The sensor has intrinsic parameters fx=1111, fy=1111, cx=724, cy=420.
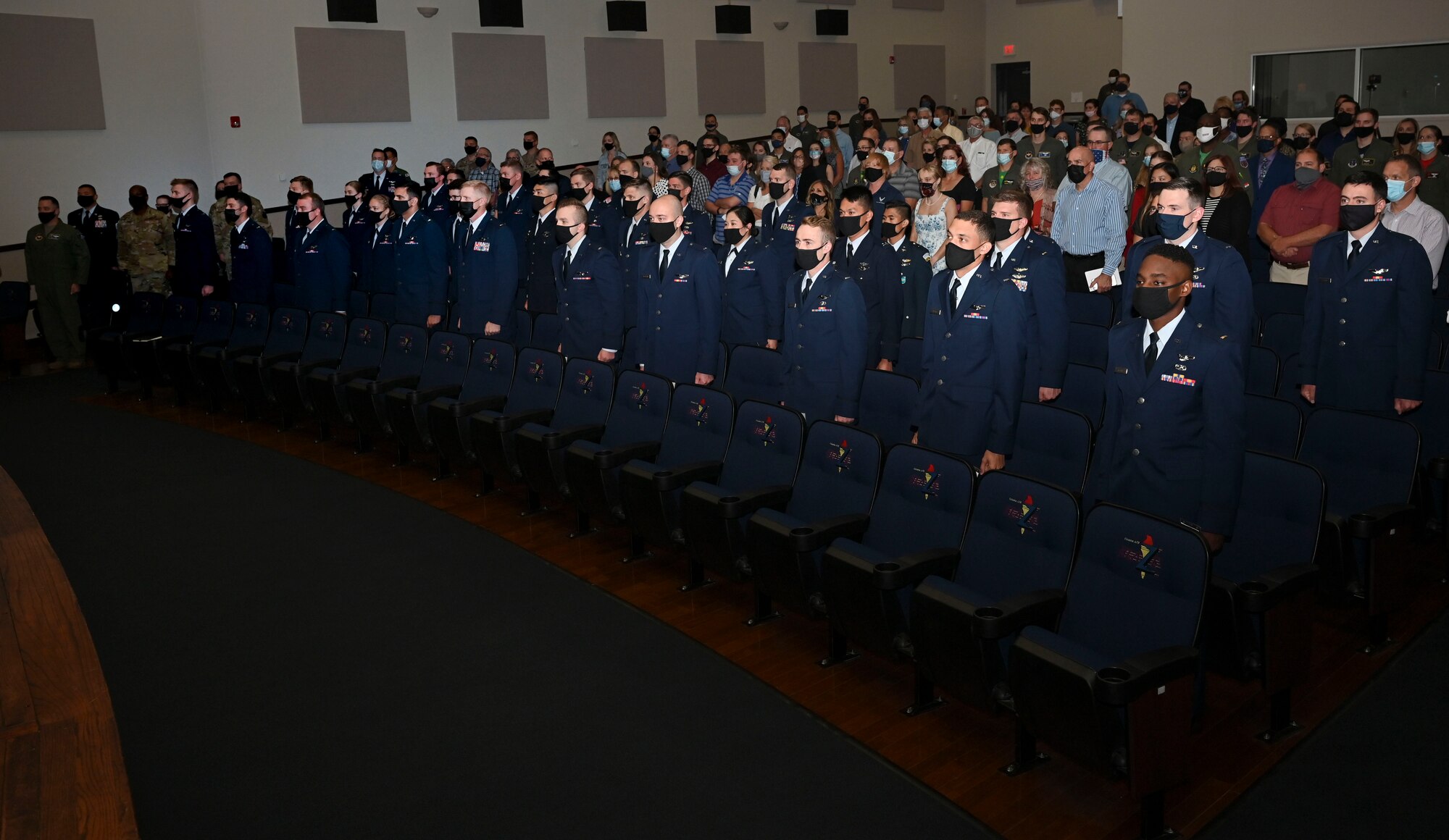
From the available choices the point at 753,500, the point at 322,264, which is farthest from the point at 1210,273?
the point at 322,264

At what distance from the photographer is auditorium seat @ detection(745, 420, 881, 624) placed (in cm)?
403

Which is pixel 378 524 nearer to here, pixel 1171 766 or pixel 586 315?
pixel 586 315

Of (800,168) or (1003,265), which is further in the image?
(800,168)

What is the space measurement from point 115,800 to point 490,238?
5.27 m

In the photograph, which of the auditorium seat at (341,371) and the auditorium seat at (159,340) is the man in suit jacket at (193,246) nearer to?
the auditorium seat at (159,340)

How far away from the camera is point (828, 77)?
1970cm

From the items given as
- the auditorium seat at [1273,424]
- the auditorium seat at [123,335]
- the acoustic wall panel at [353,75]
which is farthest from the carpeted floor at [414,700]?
the acoustic wall panel at [353,75]

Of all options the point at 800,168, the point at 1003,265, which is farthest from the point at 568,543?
→ the point at 800,168

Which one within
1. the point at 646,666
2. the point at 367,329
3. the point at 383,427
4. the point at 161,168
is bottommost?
the point at 646,666

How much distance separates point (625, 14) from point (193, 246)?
28.6ft

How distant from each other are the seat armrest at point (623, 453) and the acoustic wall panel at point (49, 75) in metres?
10.4

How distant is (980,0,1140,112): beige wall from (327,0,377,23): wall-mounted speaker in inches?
480

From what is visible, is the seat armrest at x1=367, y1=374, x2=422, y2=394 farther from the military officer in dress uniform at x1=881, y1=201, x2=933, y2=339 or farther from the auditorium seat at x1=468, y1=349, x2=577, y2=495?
the military officer in dress uniform at x1=881, y1=201, x2=933, y2=339

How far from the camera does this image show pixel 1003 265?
465cm
